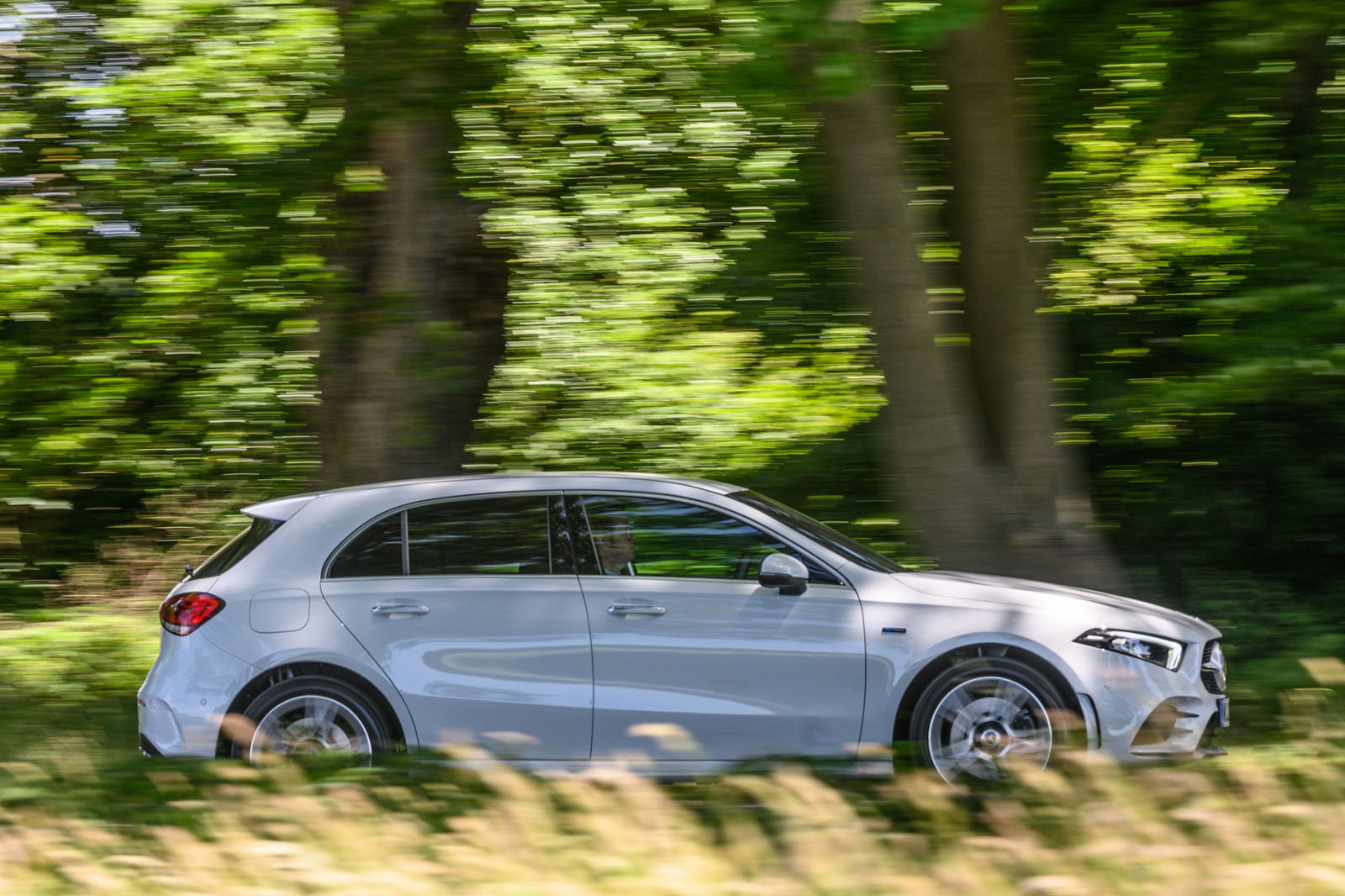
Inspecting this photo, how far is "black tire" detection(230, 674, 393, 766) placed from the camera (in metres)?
6.11

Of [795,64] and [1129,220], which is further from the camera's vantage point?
[1129,220]

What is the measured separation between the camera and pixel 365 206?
31.4 ft

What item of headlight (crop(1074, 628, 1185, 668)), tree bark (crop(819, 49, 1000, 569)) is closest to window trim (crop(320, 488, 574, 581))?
headlight (crop(1074, 628, 1185, 668))

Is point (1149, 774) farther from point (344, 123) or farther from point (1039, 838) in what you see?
point (344, 123)

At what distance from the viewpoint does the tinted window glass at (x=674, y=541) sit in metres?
6.27

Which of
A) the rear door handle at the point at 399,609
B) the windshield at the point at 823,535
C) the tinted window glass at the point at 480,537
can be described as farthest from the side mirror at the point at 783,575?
the rear door handle at the point at 399,609

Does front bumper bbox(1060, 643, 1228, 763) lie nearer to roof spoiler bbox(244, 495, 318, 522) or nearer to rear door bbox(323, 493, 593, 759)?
rear door bbox(323, 493, 593, 759)

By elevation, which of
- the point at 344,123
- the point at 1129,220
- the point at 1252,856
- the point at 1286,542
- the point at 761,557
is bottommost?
the point at 1286,542

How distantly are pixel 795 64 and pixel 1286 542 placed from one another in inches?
239

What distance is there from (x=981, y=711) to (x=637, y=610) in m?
1.64

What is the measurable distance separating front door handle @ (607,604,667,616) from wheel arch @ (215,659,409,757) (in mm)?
1108

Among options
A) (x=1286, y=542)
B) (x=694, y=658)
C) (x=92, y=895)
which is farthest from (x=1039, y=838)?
(x=1286, y=542)

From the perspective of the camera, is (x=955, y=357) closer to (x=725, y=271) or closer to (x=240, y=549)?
(x=725, y=271)

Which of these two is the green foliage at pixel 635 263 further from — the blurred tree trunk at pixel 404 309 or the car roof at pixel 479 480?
the car roof at pixel 479 480
